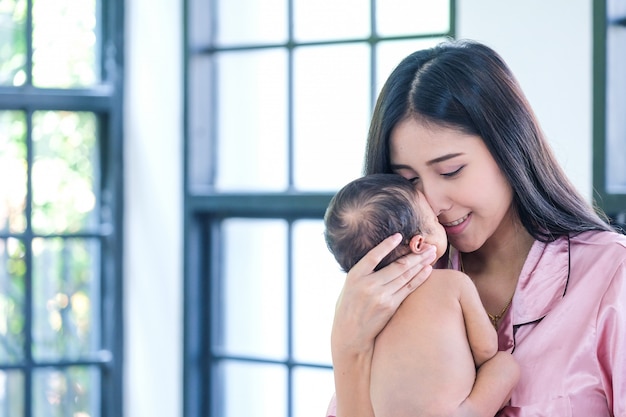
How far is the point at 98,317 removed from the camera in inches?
140

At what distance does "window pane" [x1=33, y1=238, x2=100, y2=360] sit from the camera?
11.4ft

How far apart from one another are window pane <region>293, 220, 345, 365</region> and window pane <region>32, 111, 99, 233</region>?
33.6 inches

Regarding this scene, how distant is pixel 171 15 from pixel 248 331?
1208 millimetres

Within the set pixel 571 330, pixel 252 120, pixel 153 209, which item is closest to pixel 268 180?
pixel 252 120

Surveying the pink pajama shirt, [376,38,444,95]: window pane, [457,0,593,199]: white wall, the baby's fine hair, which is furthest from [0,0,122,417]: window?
the pink pajama shirt

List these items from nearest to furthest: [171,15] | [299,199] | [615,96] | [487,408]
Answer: [487,408] < [615,96] < [299,199] < [171,15]

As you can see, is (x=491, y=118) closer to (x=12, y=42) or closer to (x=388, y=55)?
(x=388, y=55)

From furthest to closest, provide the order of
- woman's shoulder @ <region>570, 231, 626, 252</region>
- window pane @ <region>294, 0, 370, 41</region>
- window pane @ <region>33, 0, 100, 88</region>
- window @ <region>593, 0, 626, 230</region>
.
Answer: window pane @ <region>33, 0, 100, 88</region>, window pane @ <region>294, 0, 370, 41</region>, window @ <region>593, 0, 626, 230</region>, woman's shoulder @ <region>570, 231, 626, 252</region>

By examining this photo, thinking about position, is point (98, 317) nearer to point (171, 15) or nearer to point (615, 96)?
point (171, 15)

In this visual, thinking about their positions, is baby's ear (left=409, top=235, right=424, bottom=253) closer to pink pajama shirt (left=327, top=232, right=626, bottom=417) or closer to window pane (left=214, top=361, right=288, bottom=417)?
pink pajama shirt (left=327, top=232, right=626, bottom=417)

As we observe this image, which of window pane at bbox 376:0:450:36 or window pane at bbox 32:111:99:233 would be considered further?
window pane at bbox 32:111:99:233

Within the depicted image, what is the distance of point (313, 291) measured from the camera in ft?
10.8

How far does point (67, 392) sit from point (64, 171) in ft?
2.79

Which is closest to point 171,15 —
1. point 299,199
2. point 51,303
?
point 299,199
